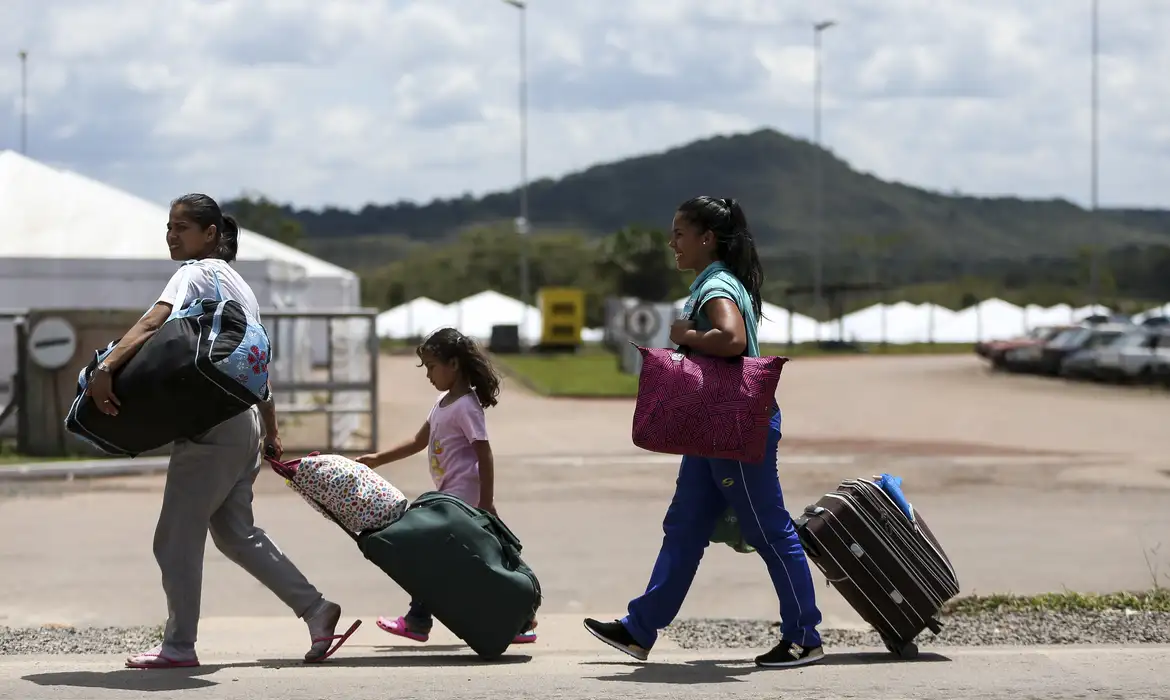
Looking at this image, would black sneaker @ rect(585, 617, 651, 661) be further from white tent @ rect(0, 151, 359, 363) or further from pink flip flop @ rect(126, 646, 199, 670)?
white tent @ rect(0, 151, 359, 363)

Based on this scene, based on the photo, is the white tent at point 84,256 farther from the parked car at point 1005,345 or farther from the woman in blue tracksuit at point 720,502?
the parked car at point 1005,345

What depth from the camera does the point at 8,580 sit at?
29.2 ft

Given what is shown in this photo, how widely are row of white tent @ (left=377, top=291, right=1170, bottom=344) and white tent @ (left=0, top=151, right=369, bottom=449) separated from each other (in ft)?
168

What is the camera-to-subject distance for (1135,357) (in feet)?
119

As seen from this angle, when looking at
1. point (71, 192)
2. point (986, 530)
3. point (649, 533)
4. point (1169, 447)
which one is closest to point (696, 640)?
point (649, 533)

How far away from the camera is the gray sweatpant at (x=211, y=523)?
5.74 meters

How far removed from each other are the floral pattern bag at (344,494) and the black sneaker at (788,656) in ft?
5.02

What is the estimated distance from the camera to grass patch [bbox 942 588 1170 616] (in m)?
7.56

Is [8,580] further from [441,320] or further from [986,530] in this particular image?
[441,320]

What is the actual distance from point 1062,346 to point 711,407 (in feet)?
120

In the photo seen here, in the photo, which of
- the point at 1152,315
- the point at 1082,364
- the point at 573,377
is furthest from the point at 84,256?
the point at 1152,315

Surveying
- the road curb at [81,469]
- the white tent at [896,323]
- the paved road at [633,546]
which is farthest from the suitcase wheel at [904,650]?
the white tent at [896,323]

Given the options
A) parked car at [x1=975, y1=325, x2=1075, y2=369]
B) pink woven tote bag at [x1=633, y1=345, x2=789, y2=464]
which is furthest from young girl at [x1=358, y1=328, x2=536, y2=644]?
parked car at [x1=975, y1=325, x2=1075, y2=369]

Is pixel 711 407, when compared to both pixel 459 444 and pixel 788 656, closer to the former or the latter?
pixel 788 656
